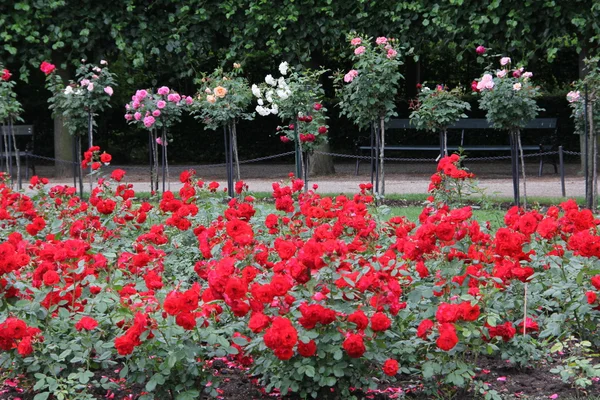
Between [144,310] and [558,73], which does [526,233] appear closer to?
[144,310]

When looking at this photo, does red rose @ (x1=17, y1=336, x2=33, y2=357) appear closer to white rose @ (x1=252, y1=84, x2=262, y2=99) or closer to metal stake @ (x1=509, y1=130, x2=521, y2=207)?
metal stake @ (x1=509, y1=130, x2=521, y2=207)

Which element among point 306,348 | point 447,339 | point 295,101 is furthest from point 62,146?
point 447,339

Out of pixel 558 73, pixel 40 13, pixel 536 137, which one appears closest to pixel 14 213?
pixel 40 13

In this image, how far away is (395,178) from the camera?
54.5ft

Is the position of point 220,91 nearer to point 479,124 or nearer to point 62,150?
point 62,150

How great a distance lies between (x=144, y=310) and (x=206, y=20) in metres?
13.4

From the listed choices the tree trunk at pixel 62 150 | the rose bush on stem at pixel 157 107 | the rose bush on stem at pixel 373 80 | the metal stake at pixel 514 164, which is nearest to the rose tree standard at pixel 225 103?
the rose bush on stem at pixel 157 107

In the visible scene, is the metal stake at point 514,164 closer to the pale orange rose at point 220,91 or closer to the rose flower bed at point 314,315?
the pale orange rose at point 220,91

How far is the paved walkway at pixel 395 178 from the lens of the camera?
13930 millimetres

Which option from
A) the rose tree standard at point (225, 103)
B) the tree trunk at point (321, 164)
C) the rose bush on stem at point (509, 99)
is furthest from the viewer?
the tree trunk at point (321, 164)

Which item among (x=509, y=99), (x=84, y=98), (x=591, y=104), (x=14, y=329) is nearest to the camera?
(x=14, y=329)

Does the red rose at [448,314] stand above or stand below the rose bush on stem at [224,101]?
below

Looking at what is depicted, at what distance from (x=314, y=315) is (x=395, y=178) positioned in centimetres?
1329

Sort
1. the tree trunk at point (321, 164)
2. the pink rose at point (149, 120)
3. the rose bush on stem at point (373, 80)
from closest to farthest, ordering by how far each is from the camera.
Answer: the rose bush on stem at point (373, 80) → the pink rose at point (149, 120) → the tree trunk at point (321, 164)
